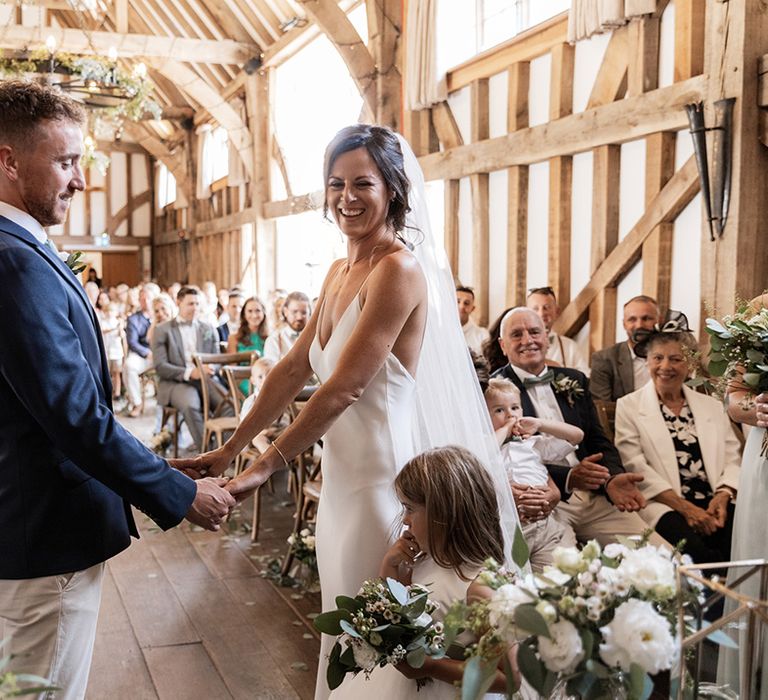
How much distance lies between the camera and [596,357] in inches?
213

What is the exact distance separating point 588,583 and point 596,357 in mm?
4317

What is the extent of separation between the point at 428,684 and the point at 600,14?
4.70 metres

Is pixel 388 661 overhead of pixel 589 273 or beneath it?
beneath

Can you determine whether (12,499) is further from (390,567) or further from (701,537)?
(701,537)

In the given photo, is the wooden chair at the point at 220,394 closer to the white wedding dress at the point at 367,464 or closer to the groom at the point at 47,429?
the white wedding dress at the point at 367,464

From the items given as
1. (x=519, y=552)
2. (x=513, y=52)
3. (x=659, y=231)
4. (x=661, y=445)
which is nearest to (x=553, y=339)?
(x=659, y=231)

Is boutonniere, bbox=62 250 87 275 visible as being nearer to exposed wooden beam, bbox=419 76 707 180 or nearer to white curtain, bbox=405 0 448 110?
exposed wooden beam, bbox=419 76 707 180

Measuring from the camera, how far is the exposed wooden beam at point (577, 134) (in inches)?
205

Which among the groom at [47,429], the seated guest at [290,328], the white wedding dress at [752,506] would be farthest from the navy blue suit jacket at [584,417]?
the seated guest at [290,328]

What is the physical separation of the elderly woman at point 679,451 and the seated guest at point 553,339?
179cm

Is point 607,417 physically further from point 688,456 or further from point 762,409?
point 762,409

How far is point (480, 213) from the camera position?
24.3ft

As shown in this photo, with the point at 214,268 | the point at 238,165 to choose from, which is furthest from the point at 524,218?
the point at 214,268

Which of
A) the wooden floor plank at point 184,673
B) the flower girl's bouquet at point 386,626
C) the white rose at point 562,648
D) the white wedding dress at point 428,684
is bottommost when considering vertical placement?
the wooden floor plank at point 184,673
